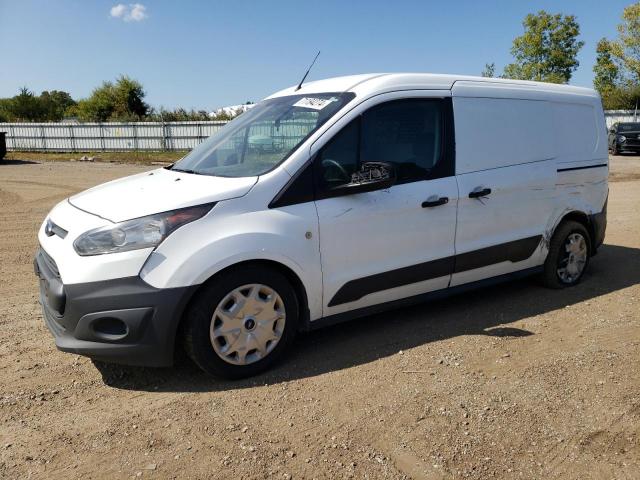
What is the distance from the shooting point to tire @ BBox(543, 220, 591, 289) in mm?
5355

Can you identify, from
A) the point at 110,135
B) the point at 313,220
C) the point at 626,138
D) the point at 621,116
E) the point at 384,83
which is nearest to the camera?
the point at 313,220

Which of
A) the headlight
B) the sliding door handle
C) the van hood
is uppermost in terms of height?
the van hood

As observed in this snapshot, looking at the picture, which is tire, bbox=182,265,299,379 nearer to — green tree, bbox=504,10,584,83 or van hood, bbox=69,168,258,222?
van hood, bbox=69,168,258,222

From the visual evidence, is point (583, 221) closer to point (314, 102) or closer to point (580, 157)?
point (580, 157)

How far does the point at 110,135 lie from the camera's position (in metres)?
31.4

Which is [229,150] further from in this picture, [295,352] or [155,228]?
Answer: [295,352]

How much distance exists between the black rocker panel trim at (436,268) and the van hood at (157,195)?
1054mm

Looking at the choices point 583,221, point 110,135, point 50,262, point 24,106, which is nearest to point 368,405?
point 50,262

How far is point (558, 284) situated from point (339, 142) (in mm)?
2927

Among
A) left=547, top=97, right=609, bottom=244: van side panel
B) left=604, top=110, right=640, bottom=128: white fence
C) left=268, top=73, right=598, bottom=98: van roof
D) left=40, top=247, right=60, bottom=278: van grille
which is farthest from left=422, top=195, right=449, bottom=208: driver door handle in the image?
left=604, top=110, right=640, bottom=128: white fence

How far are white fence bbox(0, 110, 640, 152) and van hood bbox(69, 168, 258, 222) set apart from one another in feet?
83.3

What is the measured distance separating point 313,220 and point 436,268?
1.23m

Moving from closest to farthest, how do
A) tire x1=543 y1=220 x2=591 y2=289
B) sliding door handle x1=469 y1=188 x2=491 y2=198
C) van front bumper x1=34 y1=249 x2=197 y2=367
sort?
van front bumper x1=34 y1=249 x2=197 y2=367 < sliding door handle x1=469 y1=188 x2=491 y2=198 < tire x1=543 y1=220 x2=591 y2=289

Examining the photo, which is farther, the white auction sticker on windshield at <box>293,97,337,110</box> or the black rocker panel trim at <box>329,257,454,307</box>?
the white auction sticker on windshield at <box>293,97,337,110</box>
